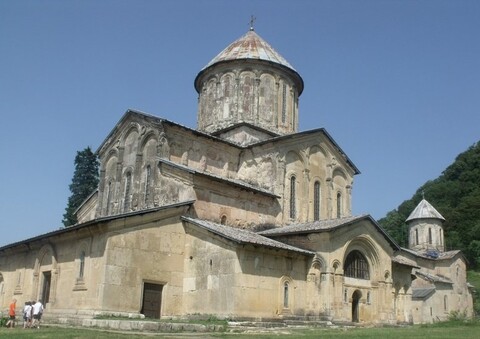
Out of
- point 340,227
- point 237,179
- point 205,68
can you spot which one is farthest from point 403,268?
point 205,68

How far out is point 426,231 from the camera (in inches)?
1849

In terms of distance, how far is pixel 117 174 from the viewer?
76.8 feet

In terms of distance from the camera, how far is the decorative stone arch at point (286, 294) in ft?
59.4

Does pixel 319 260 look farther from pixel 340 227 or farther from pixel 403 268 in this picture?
pixel 403 268

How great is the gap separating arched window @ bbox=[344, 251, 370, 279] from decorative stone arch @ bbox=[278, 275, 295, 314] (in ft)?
9.34

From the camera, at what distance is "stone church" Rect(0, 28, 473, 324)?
1741 centimetres

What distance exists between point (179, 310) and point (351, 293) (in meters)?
6.84

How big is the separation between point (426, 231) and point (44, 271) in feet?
121

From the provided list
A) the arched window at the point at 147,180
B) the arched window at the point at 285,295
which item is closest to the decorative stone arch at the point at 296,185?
the arched window at the point at 285,295

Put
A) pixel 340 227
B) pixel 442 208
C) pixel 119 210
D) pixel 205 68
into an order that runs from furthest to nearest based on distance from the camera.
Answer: pixel 442 208 < pixel 205 68 < pixel 119 210 < pixel 340 227

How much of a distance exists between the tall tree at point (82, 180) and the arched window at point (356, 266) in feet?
83.7

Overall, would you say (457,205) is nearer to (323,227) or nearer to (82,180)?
(82,180)

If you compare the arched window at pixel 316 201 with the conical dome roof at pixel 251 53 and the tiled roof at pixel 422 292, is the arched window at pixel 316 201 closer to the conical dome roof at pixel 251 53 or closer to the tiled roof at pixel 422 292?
the conical dome roof at pixel 251 53

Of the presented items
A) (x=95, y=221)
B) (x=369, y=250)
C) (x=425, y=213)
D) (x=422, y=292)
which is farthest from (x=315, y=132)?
(x=425, y=213)
